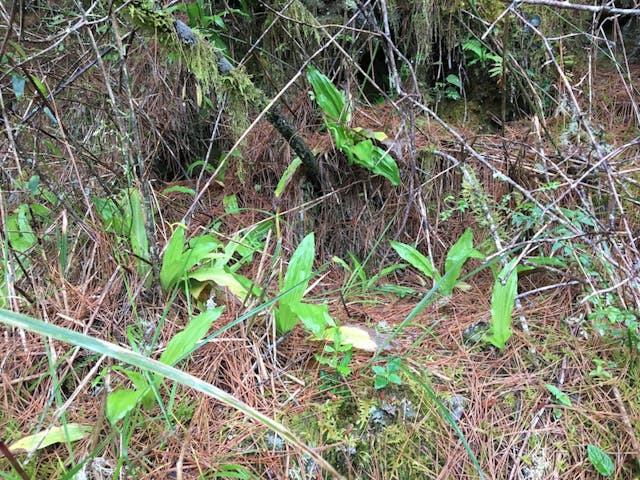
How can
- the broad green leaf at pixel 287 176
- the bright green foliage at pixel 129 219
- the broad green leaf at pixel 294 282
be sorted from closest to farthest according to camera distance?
1. the broad green leaf at pixel 294 282
2. the bright green foliage at pixel 129 219
3. the broad green leaf at pixel 287 176

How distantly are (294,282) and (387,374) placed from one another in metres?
0.46

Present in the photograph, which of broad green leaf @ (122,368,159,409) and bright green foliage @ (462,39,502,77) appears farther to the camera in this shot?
bright green foliage @ (462,39,502,77)

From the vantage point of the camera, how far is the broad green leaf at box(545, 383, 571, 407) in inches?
Result: 49.2

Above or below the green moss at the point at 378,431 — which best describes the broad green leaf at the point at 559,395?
below

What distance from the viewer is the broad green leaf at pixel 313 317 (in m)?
1.37

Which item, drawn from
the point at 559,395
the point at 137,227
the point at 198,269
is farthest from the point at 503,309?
the point at 137,227

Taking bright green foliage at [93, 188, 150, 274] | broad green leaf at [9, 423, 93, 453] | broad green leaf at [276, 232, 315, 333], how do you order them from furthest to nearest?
1. bright green foliage at [93, 188, 150, 274]
2. broad green leaf at [276, 232, 315, 333]
3. broad green leaf at [9, 423, 93, 453]

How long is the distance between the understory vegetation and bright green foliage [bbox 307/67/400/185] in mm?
11

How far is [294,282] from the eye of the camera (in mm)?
1524

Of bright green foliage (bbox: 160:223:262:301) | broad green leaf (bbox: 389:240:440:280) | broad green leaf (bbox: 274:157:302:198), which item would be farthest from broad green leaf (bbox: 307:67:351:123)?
bright green foliage (bbox: 160:223:262:301)

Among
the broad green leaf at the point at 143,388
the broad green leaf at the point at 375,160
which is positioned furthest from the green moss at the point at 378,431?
the broad green leaf at the point at 375,160

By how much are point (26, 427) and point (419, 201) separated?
5.17 feet

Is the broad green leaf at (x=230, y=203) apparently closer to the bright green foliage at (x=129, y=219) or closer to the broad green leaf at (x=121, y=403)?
the bright green foliage at (x=129, y=219)

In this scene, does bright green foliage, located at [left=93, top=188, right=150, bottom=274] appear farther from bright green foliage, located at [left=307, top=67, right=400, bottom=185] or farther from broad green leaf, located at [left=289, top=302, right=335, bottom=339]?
bright green foliage, located at [left=307, top=67, right=400, bottom=185]
